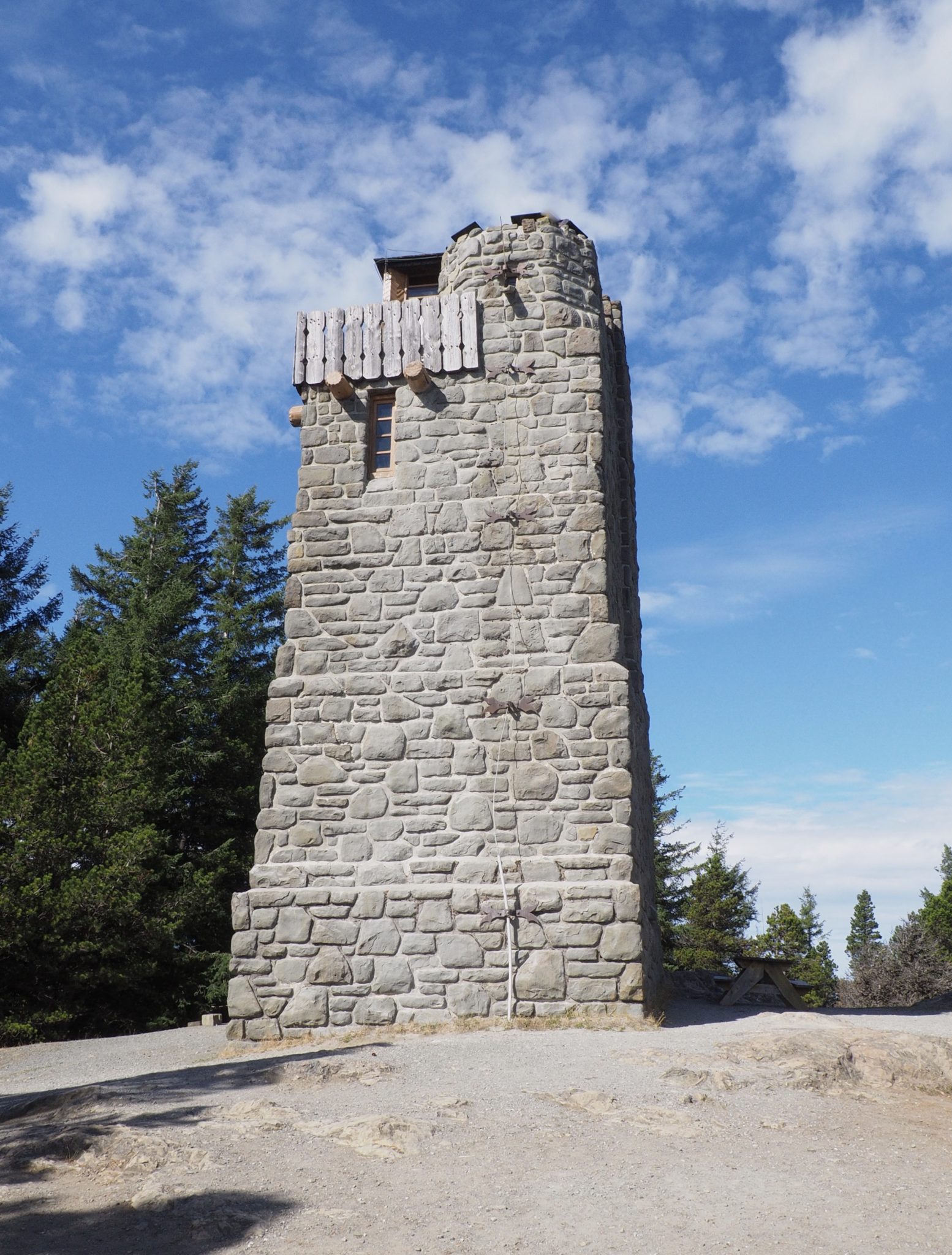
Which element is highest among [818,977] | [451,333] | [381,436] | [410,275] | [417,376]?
[410,275]

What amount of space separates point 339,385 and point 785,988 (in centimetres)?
771

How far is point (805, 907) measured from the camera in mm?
50094

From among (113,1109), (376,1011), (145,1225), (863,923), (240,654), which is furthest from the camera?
(863,923)

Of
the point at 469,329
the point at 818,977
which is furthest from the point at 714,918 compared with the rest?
the point at 469,329

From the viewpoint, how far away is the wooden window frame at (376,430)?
32.7 ft

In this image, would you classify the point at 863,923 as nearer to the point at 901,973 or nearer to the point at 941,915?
the point at 941,915

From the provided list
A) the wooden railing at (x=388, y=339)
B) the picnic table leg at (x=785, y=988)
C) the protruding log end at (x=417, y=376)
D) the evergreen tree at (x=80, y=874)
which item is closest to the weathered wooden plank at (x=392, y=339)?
the wooden railing at (x=388, y=339)

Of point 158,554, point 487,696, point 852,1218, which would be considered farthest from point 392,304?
point 158,554

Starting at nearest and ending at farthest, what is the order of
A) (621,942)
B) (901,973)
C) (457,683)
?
(621,942) → (457,683) → (901,973)

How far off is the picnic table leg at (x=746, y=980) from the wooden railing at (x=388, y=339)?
682 cm

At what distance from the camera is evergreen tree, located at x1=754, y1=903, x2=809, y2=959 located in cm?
3294

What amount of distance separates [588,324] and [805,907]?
1819 inches

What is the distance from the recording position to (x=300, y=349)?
10289mm

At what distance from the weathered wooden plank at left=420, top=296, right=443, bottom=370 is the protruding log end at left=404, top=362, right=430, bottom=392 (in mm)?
116
